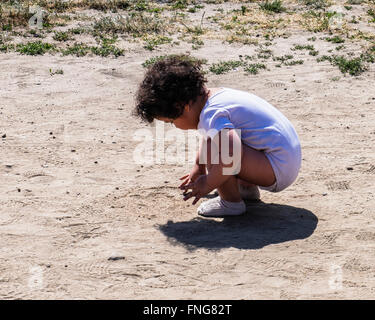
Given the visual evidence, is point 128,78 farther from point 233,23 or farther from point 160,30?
point 233,23

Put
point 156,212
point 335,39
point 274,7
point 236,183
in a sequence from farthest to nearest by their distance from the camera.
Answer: point 274,7, point 335,39, point 156,212, point 236,183

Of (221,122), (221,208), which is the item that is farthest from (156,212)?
(221,122)

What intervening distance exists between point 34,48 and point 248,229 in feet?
15.3

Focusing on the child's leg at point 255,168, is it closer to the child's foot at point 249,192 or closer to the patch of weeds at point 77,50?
the child's foot at point 249,192

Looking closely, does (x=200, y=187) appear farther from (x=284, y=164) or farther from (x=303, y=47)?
(x=303, y=47)

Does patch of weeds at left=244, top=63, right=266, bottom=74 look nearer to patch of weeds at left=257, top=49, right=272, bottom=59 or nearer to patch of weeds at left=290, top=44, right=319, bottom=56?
patch of weeds at left=257, top=49, right=272, bottom=59

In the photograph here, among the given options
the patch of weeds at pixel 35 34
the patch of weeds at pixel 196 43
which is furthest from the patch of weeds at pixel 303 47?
the patch of weeds at pixel 35 34

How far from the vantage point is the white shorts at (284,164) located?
4.10m

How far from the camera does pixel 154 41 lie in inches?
323

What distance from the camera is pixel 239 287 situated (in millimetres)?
3445

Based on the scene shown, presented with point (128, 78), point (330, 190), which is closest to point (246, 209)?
point (330, 190)

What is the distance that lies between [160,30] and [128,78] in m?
1.82

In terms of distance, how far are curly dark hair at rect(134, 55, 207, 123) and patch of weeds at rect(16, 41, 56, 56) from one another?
4042 mm

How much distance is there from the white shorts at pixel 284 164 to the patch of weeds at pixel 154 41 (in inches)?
163
